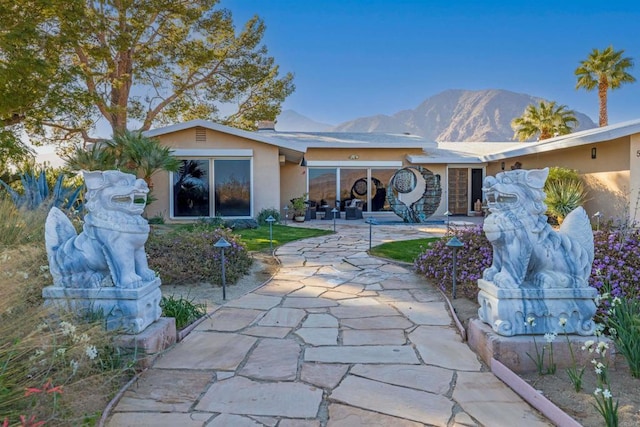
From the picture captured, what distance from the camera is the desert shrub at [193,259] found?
6258 millimetres

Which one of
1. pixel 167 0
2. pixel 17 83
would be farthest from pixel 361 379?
pixel 167 0

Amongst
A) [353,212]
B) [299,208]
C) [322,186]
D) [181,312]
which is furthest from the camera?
[322,186]

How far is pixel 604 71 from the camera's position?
23688 mm

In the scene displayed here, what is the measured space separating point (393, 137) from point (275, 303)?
16.4 m

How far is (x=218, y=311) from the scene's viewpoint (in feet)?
16.3

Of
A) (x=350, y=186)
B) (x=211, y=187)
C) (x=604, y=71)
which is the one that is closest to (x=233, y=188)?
(x=211, y=187)

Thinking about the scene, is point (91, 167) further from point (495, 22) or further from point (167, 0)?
point (495, 22)

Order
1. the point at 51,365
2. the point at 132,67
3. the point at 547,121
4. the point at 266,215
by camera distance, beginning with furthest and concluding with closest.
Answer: the point at 547,121 < the point at 132,67 < the point at 266,215 < the point at 51,365

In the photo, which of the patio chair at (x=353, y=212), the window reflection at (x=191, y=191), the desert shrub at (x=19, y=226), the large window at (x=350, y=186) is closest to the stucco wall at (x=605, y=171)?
the large window at (x=350, y=186)

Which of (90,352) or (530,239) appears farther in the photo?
(530,239)

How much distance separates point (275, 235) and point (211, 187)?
4621 mm

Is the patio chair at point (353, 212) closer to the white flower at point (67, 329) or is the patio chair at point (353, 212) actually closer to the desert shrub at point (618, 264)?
the desert shrub at point (618, 264)

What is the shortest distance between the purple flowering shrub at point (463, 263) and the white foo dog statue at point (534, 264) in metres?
1.99

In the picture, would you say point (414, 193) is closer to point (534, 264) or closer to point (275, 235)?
point (275, 235)
